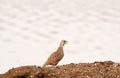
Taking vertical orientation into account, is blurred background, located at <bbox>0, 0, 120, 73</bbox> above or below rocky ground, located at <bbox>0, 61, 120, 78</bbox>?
above

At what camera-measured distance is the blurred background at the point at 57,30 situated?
618 inches

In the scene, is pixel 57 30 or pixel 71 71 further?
pixel 57 30

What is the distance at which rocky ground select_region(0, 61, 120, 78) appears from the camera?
754 centimetres

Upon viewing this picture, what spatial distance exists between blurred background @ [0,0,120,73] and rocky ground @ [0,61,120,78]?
566 centimetres

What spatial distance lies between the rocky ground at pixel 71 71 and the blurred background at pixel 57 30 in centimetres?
566

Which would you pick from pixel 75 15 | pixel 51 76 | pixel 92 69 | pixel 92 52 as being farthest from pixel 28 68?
pixel 75 15

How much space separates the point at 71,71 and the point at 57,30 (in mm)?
11799

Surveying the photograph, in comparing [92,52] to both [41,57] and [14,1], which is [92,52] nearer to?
[41,57]

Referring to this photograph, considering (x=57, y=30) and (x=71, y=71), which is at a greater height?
(x=57, y=30)

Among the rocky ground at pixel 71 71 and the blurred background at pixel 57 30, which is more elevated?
the blurred background at pixel 57 30

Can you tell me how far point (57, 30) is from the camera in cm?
1981

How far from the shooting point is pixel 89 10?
23906 millimetres

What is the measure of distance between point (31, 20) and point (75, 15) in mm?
2328

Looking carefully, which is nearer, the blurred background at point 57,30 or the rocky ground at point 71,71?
the rocky ground at point 71,71
